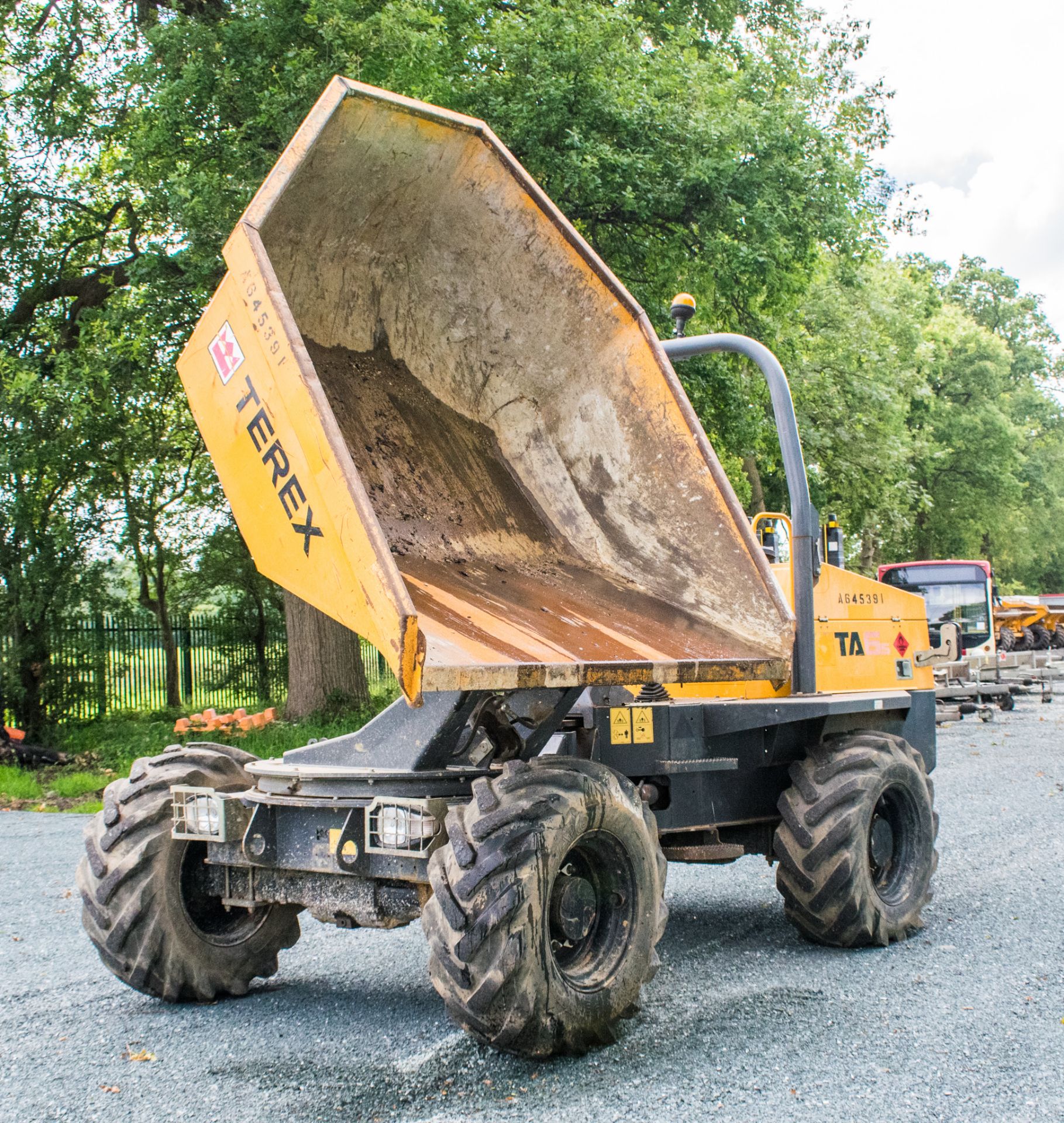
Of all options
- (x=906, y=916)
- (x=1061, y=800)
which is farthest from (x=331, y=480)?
(x=1061, y=800)

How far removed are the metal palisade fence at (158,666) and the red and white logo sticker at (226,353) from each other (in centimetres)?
1020

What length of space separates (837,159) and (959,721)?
8.25m

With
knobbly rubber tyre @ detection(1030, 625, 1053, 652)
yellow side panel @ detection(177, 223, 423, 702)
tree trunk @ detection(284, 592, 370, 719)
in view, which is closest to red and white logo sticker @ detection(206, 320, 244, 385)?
yellow side panel @ detection(177, 223, 423, 702)

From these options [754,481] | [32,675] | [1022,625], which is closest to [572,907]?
[32,675]

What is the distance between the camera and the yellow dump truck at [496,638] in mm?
4008

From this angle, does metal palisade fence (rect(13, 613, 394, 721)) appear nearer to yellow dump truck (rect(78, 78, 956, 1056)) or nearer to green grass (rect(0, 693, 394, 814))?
green grass (rect(0, 693, 394, 814))

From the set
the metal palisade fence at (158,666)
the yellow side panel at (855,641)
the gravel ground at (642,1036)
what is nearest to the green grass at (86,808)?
the metal palisade fence at (158,666)

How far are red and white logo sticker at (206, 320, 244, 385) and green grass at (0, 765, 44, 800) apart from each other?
Result: 8775mm

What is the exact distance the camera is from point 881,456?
24766 millimetres

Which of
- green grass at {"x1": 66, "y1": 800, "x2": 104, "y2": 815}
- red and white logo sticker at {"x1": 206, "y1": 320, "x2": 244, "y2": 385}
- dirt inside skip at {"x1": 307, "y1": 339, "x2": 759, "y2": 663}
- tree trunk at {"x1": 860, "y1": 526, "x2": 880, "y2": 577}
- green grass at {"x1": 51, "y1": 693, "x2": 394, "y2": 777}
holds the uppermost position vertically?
tree trunk at {"x1": 860, "y1": 526, "x2": 880, "y2": 577}

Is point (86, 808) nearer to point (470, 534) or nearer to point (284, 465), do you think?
point (470, 534)

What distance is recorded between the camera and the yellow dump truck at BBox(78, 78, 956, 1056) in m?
4.01

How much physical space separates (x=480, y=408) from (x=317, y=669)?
8.90 metres

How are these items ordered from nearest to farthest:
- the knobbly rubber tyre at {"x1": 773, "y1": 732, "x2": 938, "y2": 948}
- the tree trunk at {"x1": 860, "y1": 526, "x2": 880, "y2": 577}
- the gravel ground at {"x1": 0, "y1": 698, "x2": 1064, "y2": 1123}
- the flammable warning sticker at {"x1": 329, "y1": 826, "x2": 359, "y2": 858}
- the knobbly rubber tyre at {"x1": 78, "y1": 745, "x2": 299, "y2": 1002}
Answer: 1. the gravel ground at {"x1": 0, "y1": 698, "x2": 1064, "y2": 1123}
2. the flammable warning sticker at {"x1": 329, "y1": 826, "x2": 359, "y2": 858}
3. the knobbly rubber tyre at {"x1": 78, "y1": 745, "x2": 299, "y2": 1002}
4. the knobbly rubber tyre at {"x1": 773, "y1": 732, "x2": 938, "y2": 948}
5. the tree trunk at {"x1": 860, "y1": 526, "x2": 880, "y2": 577}
